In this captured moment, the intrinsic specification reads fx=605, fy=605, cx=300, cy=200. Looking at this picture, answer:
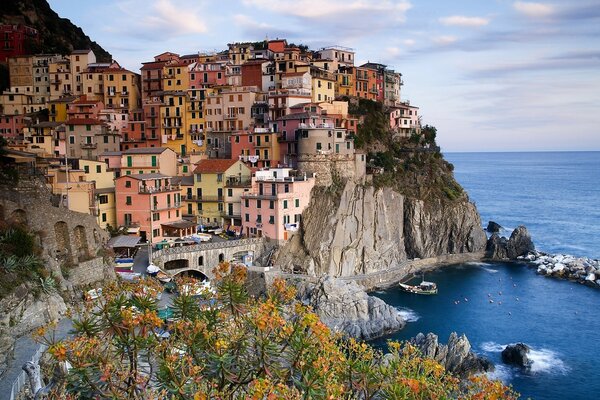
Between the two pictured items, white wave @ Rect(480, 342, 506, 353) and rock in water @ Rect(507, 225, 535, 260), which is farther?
rock in water @ Rect(507, 225, 535, 260)

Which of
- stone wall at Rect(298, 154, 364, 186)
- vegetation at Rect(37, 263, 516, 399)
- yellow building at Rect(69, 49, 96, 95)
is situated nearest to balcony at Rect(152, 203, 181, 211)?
stone wall at Rect(298, 154, 364, 186)

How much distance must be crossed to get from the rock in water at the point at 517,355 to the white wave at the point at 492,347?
1.36 metres

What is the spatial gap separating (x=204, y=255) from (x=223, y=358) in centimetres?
3516

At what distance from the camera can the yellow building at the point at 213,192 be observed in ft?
180

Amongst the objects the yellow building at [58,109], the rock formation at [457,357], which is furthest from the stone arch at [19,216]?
the yellow building at [58,109]

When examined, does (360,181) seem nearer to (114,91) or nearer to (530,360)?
(530,360)

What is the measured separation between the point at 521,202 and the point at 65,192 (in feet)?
323

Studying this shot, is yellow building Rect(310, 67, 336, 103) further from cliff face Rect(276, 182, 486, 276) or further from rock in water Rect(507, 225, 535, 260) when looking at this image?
rock in water Rect(507, 225, 535, 260)

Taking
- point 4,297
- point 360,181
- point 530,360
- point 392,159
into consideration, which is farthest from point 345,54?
point 4,297

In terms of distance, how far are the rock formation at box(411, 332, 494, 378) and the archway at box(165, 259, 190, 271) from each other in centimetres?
1890

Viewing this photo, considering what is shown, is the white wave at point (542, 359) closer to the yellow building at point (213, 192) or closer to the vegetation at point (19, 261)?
the yellow building at point (213, 192)

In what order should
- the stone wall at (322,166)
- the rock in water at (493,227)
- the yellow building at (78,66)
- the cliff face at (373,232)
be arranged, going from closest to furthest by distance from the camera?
1. the cliff face at (373,232)
2. the stone wall at (322,166)
3. the yellow building at (78,66)
4. the rock in water at (493,227)

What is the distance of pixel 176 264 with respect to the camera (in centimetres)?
4628

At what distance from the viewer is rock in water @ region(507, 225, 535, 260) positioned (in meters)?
68.8
